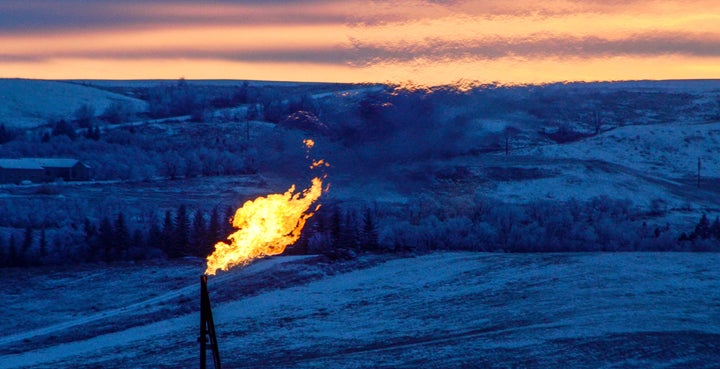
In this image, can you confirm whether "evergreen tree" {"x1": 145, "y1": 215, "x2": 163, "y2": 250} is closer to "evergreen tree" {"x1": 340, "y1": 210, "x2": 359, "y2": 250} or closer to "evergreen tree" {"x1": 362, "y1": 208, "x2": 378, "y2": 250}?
"evergreen tree" {"x1": 340, "y1": 210, "x2": 359, "y2": 250}

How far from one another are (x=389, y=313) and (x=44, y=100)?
72.3 meters

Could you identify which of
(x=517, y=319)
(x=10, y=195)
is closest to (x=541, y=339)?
(x=517, y=319)

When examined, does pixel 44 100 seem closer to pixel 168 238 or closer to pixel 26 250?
pixel 26 250

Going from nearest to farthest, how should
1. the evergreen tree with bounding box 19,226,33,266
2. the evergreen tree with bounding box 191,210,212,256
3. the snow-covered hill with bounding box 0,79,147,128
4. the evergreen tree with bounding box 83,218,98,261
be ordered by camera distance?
the evergreen tree with bounding box 19,226,33,266, the evergreen tree with bounding box 83,218,98,261, the evergreen tree with bounding box 191,210,212,256, the snow-covered hill with bounding box 0,79,147,128

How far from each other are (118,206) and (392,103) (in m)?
20.2

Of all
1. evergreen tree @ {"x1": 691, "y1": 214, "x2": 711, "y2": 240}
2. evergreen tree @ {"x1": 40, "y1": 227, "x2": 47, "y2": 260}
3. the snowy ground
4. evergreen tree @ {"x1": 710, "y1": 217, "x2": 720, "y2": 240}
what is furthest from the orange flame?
evergreen tree @ {"x1": 710, "y1": 217, "x2": 720, "y2": 240}

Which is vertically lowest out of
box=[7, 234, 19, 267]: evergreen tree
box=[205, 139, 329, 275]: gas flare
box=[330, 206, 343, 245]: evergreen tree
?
box=[7, 234, 19, 267]: evergreen tree

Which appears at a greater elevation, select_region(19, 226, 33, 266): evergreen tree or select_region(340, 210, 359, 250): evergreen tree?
select_region(340, 210, 359, 250): evergreen tree

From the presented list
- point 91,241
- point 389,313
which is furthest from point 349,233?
point 91,241

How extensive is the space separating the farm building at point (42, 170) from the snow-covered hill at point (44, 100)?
68.6 feet

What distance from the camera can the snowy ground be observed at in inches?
964

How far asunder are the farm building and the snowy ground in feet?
88.0

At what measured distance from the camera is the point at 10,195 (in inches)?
2238

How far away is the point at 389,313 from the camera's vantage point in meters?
29.2
